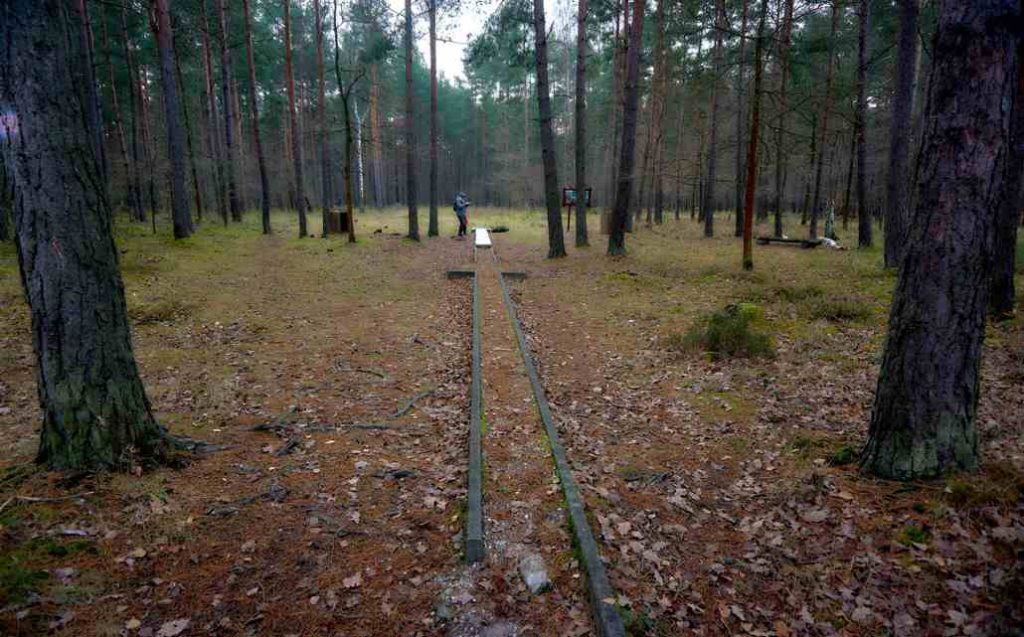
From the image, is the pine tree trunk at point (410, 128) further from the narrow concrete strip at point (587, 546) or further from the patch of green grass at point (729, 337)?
the narrow concrete strip at point (587, 546)

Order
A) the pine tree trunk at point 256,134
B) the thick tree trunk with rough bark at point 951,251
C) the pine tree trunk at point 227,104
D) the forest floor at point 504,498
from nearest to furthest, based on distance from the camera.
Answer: the forest floor at point 504,498, the thick tree trunk with rough bark at point 951,251, the pine tree trunk at point 227,104, the pine tree trunk at point 256,134

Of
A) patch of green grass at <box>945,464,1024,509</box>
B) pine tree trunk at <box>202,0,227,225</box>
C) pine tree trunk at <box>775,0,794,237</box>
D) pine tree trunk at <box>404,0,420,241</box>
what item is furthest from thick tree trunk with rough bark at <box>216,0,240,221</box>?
patch of green grass at <box>945,464,1024,509</box>

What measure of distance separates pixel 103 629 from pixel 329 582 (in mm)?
1162

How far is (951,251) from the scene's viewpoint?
3.52 metres

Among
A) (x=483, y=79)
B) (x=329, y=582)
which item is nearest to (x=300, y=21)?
(x=483, y=79)

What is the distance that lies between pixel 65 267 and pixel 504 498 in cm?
351

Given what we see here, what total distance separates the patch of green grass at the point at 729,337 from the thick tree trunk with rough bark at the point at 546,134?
8.99 meters

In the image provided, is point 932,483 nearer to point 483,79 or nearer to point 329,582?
point 329,582

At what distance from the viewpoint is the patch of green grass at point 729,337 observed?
24.7ft

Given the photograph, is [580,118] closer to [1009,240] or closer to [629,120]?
[629,120]

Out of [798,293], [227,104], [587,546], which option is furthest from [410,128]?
[587,546]

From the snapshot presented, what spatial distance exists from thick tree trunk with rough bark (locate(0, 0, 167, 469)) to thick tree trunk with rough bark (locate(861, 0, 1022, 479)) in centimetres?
559

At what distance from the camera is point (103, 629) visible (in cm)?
291

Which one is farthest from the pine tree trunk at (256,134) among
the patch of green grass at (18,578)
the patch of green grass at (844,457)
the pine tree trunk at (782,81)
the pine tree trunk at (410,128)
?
the patch of green grass at (844,457)
